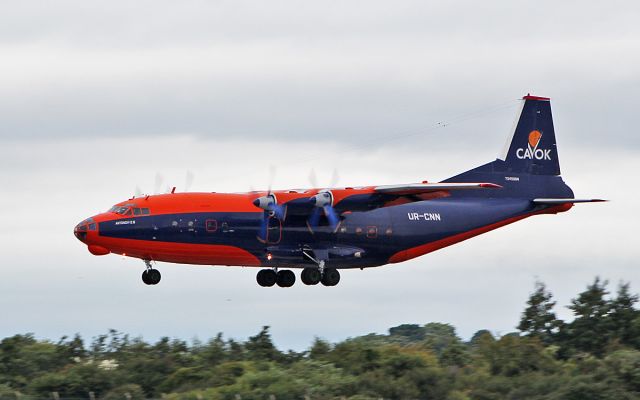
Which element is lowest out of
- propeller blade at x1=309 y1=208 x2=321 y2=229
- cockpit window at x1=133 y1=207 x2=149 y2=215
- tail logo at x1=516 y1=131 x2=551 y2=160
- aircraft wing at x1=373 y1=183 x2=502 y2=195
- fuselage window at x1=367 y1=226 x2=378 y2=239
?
fuselage window at x1=367 y1=226 x2=378 y2=239

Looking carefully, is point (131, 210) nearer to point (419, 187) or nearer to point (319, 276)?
point (319, 276)

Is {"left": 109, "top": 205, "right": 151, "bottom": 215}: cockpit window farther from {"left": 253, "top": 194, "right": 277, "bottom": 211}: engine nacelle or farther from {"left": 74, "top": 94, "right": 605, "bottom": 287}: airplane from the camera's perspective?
{"left": 253, "top": 194, "right": 277, "bottom": 211}: engine nacelle

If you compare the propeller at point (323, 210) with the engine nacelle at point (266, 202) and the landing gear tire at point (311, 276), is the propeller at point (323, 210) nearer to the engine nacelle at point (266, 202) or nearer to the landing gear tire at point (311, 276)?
the engine nacelle at point (266, 202)

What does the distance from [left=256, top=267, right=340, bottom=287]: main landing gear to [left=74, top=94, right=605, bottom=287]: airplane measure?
0.13 ft

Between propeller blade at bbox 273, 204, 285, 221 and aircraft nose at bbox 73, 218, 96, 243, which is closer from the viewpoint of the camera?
aircraft nose at bbox 73, 218, 96, 243

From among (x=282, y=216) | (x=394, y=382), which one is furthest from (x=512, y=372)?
(x=282, y=216)

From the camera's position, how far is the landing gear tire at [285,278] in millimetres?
54562

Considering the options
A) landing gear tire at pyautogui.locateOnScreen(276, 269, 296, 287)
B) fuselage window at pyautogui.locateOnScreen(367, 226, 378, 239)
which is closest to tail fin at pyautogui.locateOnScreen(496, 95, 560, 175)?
fuselage window at pyautogui.locateOnScreen(367, 226, 378, 239)

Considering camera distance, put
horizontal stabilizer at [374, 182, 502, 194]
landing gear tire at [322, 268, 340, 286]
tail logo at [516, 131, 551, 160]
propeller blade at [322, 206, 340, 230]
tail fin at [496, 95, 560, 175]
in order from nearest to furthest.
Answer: horizontal stabilizer at [374, 182, 502, 194]
propeller blade at [322, 206, 340, 230]
landing gear tire at [322, 268, 340, 286]
tail fin at [496, 95, 560, 175]
tail logo at [516, 131, 551, 160]

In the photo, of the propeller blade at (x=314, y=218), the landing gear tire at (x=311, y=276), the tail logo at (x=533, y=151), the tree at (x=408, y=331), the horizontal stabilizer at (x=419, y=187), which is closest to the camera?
the horizontal stabilizer at (x=419, y=187)


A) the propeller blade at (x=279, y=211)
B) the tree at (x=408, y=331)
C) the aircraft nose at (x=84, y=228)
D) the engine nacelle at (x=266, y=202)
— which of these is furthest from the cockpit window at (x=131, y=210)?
the tree at (x=408, y=331)

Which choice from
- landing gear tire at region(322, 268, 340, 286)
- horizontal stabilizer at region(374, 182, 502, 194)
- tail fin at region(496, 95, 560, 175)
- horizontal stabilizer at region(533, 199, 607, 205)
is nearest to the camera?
horizontal stabilizer at region(374, 182, 502, 194)

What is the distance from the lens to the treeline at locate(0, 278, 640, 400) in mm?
50312

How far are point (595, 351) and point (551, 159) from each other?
12059 mm
